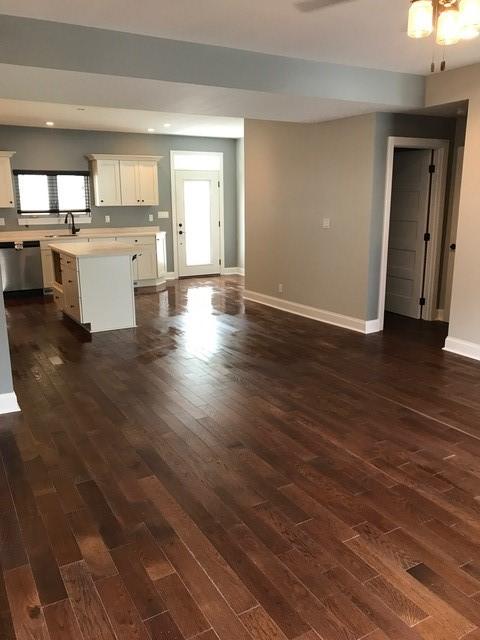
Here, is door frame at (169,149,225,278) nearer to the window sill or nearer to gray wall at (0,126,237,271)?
gray wall at (0,126,237,271)

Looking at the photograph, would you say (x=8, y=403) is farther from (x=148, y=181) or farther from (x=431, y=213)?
(x=148, y=181)

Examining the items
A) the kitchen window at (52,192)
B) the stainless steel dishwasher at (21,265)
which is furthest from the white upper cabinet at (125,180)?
the stainless steel dishwasher at (21,265)

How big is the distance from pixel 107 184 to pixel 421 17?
23.4ft

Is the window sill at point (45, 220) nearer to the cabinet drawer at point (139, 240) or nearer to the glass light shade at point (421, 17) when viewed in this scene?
the cabinet drawer at point (139, 240)

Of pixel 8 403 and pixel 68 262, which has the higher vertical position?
pixel 68 262

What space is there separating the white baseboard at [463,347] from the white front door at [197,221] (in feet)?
19.8

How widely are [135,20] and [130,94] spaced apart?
85 cm

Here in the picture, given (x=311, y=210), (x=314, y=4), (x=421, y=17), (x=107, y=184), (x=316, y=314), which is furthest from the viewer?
(x=107, y=184)

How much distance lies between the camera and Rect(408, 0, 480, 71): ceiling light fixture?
246 cm

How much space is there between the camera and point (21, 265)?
8.16 meters

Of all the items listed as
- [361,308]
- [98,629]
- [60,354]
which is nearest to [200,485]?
[98,629]

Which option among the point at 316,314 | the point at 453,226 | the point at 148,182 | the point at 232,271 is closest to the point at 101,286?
the point at 316,314

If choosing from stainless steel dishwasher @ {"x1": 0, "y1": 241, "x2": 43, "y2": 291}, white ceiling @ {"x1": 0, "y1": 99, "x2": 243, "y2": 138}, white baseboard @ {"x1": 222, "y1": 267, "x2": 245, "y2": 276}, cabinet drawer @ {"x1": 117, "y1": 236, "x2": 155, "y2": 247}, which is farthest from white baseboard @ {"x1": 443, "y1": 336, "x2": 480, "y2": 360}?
stainless steel dishwasher @ {"x1": 0, "y1": 241, "x2": 43, "y2": 291}

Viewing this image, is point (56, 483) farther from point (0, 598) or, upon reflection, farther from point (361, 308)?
point (361, 308)
